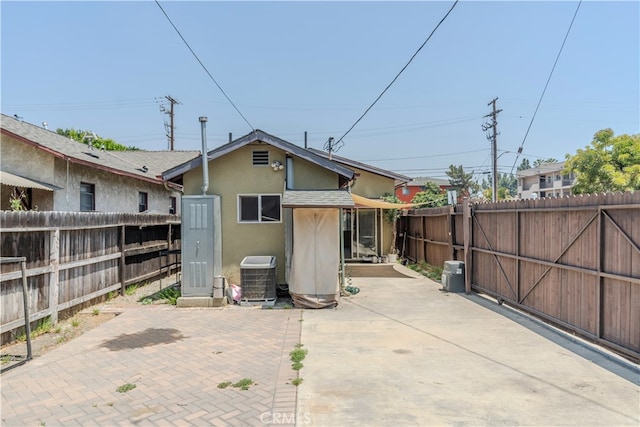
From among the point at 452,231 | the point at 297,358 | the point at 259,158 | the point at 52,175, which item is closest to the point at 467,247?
the point at 452,231

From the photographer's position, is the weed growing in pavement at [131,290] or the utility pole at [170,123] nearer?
the weed growing in pavement at [131,290]

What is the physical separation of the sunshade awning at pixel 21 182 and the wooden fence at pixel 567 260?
12094 millimetres

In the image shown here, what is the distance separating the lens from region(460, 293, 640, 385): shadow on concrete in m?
4.74

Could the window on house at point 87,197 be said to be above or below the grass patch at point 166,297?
above

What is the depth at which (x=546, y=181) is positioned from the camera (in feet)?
170

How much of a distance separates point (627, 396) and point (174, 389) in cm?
495

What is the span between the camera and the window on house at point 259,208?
32.2 ft

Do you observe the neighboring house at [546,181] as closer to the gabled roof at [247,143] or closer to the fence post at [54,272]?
the gabled roof at [247,143]

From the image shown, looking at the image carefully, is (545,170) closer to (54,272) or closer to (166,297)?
(166,297)

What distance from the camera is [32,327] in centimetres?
641

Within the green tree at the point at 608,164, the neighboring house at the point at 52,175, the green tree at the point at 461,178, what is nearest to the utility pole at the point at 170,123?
the neighboring house at the point at 52,175

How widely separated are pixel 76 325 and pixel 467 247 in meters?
9.14

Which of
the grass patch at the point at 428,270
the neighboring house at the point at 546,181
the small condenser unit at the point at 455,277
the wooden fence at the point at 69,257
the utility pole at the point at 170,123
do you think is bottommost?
the grass patch at the point at 428,270

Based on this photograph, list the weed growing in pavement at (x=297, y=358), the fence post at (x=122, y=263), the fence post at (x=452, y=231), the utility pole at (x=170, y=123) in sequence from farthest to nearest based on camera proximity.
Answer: the utility pole at (x=170, y=123) < the fence post at (x=452, y=231) < the fence post at (x=122, y=263) < the weed growing in pavement at (x=297, y=358)
